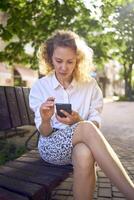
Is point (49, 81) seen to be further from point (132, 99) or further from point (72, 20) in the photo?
point (132, 99)

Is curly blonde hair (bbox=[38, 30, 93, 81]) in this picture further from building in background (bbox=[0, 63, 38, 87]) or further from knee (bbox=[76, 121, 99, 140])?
building in background (bbox=[0, 63, 38, 87])

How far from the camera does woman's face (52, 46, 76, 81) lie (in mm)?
3450

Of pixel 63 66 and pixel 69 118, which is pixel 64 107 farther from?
pixel 63 66

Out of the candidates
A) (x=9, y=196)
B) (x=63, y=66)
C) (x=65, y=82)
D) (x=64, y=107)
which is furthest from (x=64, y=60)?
(x=9, y=196)

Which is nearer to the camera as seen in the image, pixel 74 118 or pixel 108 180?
pixel 74 118

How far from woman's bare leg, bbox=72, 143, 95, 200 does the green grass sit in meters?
2.46

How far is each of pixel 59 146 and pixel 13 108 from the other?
2.15 meters

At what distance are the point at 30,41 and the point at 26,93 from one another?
12.9 feet

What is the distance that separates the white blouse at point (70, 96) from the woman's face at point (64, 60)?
8.2 inches

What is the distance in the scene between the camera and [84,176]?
2906 millimetres

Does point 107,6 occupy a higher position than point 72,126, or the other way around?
point 107,6

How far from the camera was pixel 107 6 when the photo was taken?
31.3 feet

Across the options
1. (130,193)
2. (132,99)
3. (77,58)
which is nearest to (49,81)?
(77,58)

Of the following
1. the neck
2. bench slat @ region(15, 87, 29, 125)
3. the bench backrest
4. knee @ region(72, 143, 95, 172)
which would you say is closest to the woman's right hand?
knee @ region(72, 143, 95, 172)
